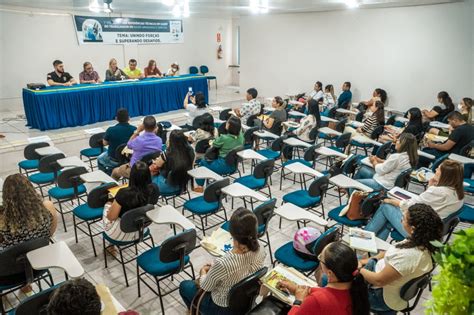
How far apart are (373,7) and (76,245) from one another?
9.64 meters

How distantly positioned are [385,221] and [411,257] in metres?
1.34

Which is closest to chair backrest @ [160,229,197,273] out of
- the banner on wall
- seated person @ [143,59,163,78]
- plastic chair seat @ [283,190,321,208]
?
plastic chair seat @ [283,190,321,208]

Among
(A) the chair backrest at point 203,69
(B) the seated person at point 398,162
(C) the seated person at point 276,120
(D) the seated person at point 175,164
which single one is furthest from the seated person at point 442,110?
(A) the chair backrest at point 203,69

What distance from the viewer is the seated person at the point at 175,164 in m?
4.95

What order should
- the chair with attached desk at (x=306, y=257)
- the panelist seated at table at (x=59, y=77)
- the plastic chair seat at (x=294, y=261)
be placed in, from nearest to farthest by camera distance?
the chair with attached desk at (x=306, y=257) → the plastic chair seat at (x=294, y=261) → the panelist seated at table at (x=59, y=77)

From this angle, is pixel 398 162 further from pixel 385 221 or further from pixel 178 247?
pixel 178 247

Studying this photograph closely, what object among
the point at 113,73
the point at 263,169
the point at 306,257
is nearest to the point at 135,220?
the point at 306,257

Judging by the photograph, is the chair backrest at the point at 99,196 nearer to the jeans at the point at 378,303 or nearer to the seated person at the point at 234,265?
the seated person at the point at 234,265

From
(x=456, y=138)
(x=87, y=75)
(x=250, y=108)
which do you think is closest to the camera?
(x=456, y=138)

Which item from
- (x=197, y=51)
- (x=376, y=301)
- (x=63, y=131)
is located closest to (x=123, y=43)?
(x=197, y=51)

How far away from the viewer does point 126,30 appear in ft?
44.4

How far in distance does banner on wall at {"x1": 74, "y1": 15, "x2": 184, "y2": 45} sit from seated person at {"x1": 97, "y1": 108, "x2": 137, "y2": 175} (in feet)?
26.2

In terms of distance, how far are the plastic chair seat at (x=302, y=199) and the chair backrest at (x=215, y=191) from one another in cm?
85

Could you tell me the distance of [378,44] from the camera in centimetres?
1062
